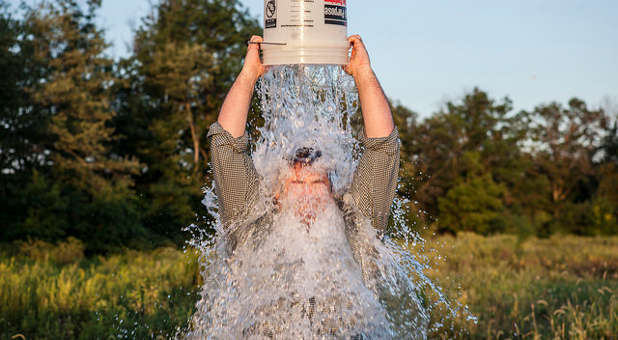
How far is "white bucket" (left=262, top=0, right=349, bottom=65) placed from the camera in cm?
265

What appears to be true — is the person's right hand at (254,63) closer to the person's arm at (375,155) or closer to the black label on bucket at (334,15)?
the black label on bucket at (334,15)

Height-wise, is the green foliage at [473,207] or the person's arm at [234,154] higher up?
the person's arm at [234,154]

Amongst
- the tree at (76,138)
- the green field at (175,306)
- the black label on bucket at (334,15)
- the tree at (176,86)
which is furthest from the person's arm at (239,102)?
the tree at (176,86)

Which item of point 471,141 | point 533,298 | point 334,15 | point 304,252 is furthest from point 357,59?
point 471,141

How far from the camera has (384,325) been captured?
2.67 metres

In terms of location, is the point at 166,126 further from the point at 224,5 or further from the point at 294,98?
the point at 294,98

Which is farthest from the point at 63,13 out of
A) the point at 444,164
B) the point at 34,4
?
the point at 444,164

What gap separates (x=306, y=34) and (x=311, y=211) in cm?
83

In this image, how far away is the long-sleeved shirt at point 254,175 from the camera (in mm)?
2396

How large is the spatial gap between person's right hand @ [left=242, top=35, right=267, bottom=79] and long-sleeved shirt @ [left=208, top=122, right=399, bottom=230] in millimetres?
320

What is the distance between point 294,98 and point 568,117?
57.2 metres

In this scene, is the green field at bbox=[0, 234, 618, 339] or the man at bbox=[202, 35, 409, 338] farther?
the green field at bbox=[0, 234, 618, 339]

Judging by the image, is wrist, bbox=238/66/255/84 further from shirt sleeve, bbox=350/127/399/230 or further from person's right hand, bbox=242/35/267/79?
shirt sleeve, bbox=350/127/399/230

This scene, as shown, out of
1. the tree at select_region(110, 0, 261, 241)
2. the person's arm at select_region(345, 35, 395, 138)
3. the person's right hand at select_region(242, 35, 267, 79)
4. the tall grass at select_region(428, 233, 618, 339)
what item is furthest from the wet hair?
the tree at select_region(110, 0, 261, 241)
